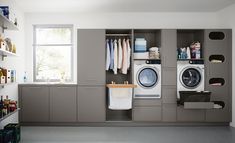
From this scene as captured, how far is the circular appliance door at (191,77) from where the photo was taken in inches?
192

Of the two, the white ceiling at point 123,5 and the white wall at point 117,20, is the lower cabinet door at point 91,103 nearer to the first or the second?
the white wall at point 117,20

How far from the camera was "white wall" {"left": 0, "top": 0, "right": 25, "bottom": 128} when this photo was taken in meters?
4.14

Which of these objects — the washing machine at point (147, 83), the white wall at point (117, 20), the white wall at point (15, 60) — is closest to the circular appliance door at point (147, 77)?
the washing machine at point (147, 83)

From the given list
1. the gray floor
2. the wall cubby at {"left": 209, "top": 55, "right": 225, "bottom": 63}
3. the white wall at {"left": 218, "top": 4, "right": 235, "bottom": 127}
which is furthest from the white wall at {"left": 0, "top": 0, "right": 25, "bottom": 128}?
the white wall at {"left": 218, "top": 4, "right": 235, "bottom": 127}

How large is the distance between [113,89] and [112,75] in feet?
2.61

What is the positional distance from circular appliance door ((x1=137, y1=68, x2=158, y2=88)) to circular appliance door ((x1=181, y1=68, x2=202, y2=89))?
0.60 metres

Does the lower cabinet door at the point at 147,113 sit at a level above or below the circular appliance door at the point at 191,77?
below

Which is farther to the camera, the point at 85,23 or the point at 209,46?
the point at 85,23

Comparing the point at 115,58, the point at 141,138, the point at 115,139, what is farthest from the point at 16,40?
the point at 141,138

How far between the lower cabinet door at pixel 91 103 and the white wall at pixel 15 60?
1.30m

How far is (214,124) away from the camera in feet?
16.3

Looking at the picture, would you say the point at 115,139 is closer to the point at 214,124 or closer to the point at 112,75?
the point at 112,75

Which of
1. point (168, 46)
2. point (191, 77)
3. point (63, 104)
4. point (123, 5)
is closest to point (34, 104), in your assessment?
point (63, 104)

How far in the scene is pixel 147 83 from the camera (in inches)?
192
